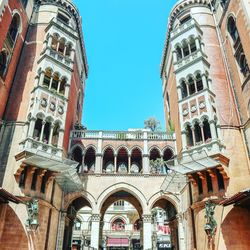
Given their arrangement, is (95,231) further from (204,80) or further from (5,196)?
(204,80)

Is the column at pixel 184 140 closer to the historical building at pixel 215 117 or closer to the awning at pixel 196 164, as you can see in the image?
the historical building at pixel 215 117

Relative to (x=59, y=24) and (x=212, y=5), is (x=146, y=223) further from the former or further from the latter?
(x=212, y=5)

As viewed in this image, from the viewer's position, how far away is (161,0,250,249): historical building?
1703cm

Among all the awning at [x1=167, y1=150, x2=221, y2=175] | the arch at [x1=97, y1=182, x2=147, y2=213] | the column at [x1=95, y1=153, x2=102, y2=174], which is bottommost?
the arch at [x1=97, y1=182, x2=147, y2=213]

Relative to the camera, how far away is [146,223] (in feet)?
74.3

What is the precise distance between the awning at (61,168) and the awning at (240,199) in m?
11.2

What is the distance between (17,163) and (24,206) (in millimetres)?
3283

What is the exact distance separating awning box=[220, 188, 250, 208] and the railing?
1070 cm

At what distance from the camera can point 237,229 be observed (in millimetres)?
16656

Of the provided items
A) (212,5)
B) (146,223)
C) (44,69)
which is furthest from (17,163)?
(212,5)

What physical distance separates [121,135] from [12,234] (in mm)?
13254

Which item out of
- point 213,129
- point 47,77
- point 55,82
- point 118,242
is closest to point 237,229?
point 213,129

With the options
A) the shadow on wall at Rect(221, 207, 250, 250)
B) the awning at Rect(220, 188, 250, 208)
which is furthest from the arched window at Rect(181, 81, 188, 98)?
the shadow on wall at Rect(221, 207, 250, 250)

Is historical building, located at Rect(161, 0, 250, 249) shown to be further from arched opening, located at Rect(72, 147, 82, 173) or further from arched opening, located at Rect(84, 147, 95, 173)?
arched opening, located at Rect(72, 147, 82, 173)
